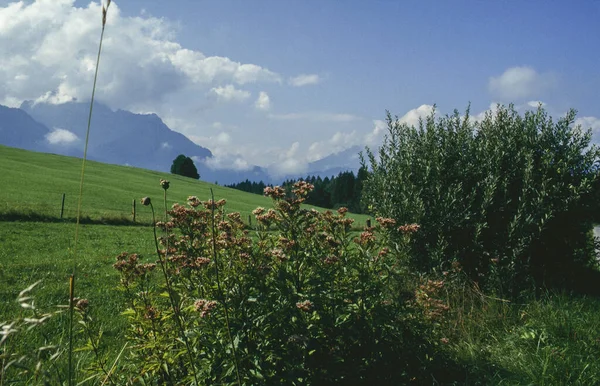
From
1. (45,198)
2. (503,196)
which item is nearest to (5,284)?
(503,196)

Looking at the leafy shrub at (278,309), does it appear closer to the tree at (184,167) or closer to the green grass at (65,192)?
the green grass at (65,192)

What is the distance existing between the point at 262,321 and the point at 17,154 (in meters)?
77.4

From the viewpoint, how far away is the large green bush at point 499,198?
28.0 ft

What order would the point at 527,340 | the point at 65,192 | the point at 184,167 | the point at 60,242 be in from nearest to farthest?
the point at 527,340 → the point at 60,242 → the point at 65,192 → the point at 184,167

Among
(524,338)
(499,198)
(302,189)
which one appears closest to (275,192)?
(302,189)

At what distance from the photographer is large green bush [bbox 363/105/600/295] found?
8.55m

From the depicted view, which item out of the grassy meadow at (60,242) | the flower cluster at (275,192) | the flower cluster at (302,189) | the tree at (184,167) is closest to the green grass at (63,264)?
the grassy meadow at (60,242)

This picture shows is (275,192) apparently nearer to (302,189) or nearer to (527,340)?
(302,189)

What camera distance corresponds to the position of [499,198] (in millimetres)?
8961

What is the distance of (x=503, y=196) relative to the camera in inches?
354

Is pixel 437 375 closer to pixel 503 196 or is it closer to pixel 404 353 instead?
pixel 404 353

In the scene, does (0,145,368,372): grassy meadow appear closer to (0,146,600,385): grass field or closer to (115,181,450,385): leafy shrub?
(0,146,600,385): grass field

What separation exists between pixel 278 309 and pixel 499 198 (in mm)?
6587

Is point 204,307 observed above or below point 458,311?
above
